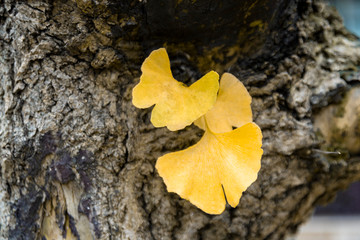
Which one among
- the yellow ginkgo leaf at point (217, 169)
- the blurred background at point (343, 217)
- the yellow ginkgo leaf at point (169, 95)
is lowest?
the blurred background at point (343, 217)

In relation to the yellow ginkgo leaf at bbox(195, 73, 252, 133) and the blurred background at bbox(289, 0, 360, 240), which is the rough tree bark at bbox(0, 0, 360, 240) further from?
the blurred background at bbox(289, 0, 360, 240)

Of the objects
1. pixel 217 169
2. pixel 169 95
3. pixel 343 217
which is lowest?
pixel 343 217

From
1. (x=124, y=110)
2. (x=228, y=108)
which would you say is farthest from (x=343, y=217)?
(x=124, y=110)

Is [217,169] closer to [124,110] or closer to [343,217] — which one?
[124,110]

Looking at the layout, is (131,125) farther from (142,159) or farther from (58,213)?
(58,213)

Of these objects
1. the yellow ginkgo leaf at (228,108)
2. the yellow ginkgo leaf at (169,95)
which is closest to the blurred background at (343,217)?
the yellow ginkgo leaf at (228,108)

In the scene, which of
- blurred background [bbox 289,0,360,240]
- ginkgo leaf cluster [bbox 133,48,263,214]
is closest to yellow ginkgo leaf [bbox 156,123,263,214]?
ginkgo leaf cluster [bbox 133,48,263,214]

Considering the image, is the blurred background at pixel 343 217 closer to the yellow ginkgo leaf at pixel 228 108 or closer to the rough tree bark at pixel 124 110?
the rough tree bark at pixel 124 110
